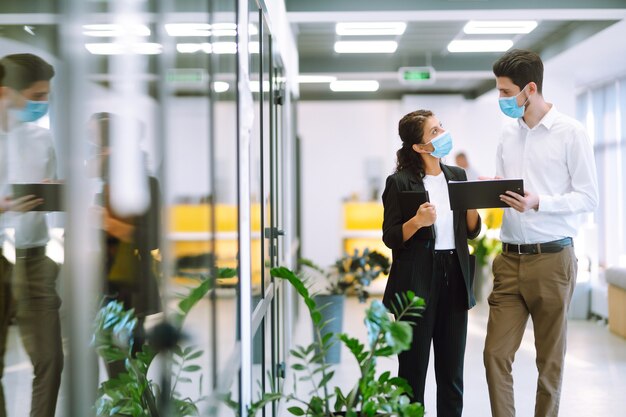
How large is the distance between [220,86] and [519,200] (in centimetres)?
149

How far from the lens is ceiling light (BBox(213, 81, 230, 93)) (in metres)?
1.77

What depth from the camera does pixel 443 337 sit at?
2.99m

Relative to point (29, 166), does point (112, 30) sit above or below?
above

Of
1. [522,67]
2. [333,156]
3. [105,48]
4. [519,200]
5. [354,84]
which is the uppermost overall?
[354,84]

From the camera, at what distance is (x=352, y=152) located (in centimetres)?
1330

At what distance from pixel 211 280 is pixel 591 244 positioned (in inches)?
288

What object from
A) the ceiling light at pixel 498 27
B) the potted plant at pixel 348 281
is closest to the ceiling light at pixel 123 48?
the potted plant at pixel 348 281

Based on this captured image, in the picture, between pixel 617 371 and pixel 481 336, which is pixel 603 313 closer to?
pixel 481 336

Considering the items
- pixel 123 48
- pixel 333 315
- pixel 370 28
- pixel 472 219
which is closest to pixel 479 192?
pixel 472 219

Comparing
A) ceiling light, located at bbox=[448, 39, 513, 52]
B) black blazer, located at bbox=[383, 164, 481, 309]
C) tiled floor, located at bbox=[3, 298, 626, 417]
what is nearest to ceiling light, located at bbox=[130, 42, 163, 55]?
black blazer, located at bbox=[383, 164, 481, 309]

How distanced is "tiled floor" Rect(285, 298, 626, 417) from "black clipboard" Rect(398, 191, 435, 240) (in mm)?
1501

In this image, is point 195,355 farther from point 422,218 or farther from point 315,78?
point 315,78

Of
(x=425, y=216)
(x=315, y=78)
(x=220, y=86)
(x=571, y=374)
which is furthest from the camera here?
(x=315, y=78)

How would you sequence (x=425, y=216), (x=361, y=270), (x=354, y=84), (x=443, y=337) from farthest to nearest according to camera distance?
(x=354, y=84), (x=361, y=270), (x=443, y=337), (x=425, y=216)
